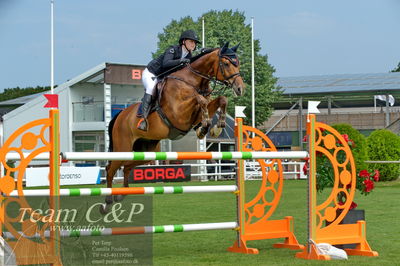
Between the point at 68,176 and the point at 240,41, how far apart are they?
21584 mm

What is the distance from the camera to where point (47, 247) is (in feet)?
15.5

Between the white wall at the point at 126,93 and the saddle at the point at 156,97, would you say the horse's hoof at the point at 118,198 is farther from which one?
the white wall at the point at 126,93

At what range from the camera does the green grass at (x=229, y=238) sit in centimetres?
562

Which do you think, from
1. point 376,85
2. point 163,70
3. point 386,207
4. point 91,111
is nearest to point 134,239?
point 163,70

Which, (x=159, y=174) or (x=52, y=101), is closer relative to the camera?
(x=52, y=101)

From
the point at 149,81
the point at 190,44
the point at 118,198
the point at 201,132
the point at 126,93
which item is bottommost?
the point at 118,198

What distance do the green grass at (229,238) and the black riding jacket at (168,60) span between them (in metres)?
1.86

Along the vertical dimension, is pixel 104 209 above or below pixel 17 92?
below

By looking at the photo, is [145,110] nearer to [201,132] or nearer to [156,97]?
[156,97]

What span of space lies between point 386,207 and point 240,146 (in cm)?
602

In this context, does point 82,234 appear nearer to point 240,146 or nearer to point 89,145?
point 240,146

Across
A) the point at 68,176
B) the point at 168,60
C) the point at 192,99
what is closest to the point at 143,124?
the point at 192,99

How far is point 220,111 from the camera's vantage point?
6488 mm

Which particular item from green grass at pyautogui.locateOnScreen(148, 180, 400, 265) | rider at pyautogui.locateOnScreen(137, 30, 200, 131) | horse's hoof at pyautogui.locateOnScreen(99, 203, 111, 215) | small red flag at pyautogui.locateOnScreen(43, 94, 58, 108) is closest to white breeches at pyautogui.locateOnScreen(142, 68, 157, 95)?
rider at pyautogui.locateOnScreen(137, 30, 200, 131)
